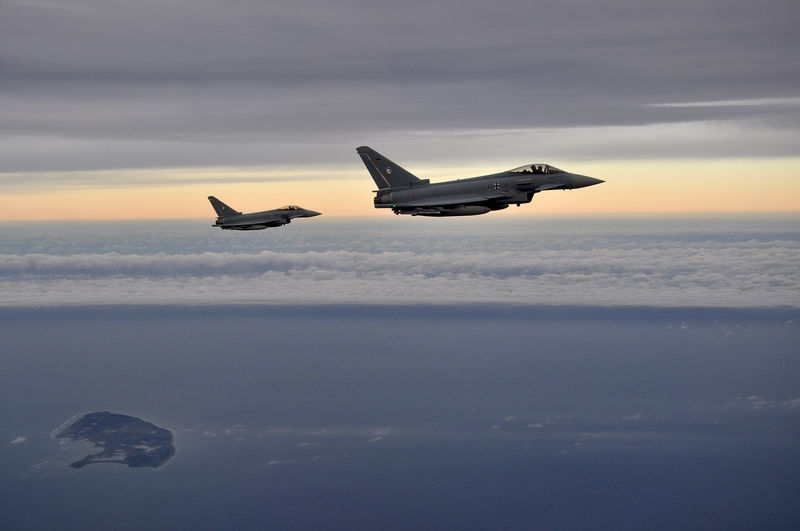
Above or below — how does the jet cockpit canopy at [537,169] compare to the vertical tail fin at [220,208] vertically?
above

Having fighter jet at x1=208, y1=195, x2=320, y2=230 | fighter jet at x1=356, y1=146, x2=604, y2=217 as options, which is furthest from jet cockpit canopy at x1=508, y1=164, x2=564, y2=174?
fighter jet at x1=208, y1=195, x2=320, y2=230

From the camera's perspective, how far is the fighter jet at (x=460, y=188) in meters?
62.9

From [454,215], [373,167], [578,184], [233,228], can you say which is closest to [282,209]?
[233,228]

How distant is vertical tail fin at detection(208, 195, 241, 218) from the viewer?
9058 cm

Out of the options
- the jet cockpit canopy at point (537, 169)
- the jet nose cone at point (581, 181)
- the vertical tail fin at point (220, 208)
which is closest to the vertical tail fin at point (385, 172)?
the jet cockpit canopy at point (537, 169)

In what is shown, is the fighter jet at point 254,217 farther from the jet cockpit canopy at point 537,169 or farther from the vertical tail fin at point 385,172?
the jet cockpit canopy at point 537,169

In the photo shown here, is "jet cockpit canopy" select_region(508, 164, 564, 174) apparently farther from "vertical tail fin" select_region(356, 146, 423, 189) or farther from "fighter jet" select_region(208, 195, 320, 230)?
"fighter jet" select_region(208, 195, 320, 230)

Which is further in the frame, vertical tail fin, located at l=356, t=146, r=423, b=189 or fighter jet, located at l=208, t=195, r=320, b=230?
fighter jet, located at l=208, t=195, r=320, b=230

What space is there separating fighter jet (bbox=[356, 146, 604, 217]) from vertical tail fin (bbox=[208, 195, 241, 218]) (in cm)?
2842

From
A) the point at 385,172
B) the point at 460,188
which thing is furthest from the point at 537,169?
the point at 385,172

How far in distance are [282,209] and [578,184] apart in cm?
3987

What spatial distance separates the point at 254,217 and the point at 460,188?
105 feet

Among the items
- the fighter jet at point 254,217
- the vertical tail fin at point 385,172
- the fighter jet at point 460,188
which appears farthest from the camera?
the fighter jet at point 254,217

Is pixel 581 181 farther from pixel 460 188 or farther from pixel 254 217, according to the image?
pixel 254 217
